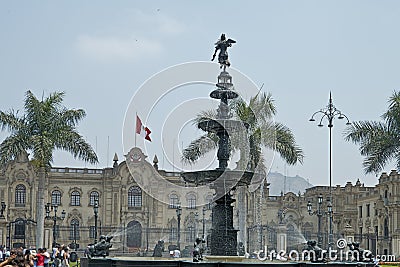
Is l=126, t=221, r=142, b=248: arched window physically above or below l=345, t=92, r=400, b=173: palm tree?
below

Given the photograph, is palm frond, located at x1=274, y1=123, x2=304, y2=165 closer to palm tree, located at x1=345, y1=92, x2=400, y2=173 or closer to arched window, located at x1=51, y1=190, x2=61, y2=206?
palm tree, located at x1=345, y1=92, x2=400, y2=173

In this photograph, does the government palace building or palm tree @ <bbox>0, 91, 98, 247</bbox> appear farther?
the government palace building

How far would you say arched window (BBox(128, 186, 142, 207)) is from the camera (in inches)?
2544

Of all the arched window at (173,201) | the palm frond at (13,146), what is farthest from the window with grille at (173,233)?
Result: the palm frond at (13,146)

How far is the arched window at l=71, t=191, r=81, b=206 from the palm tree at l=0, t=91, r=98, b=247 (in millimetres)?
29862

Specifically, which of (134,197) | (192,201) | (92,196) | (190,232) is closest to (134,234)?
(134,197)

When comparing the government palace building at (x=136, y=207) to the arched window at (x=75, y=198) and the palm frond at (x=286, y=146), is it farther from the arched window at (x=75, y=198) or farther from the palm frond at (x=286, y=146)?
the palm frond at (x=286, y=146)

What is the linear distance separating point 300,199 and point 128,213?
700 inches

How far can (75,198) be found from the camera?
64.0 meters

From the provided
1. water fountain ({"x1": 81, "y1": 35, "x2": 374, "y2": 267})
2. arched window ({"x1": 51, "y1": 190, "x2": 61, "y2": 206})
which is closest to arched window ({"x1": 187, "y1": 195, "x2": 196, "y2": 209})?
arched window ({"x1": 51, "y1": 190, "x2": 61, "y2": 206})

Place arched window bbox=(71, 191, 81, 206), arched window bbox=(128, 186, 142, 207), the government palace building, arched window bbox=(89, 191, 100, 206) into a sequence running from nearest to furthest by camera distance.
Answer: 1. the government palace building
2. arched window bbox=(71, 191, 81, 206)
3. arched window bbox=(89, 191, 100, 206)
4. arched window bbox=(128, 186, 142, 207)

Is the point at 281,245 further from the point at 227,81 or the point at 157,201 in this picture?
the point at 227,81

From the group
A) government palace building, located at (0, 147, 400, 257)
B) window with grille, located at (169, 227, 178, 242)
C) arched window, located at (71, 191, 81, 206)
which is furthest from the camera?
arched window, located at (71, 191, 81, 206)

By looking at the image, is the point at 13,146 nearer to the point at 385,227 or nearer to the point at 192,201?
the point at 192,201
